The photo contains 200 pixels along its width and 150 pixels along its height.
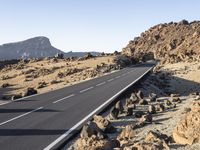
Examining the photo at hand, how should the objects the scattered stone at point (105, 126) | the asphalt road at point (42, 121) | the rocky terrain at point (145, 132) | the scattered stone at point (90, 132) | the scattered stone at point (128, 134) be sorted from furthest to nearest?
1. the scattered stone at point (105, 126)
2. the asphalt road at point (42, 121)
3. the scattered stone at point (128, 134)
4. the scattered stone at point (90, 132)
5. the rocky terrain at point (145, 132)

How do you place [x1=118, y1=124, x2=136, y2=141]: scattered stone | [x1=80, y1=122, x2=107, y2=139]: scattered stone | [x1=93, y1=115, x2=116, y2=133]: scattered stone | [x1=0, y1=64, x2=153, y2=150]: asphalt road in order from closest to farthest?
[x1=80, y1=122, x2=107, y2=139]: scattered stone, [x1=118, y1=124, x2=136, y2=141]: scattered stone, [x1=0, y1=64, x2=153, y2=150]: asphalt road, [x1=93, y1=115, x2=116, y2=133]: scattered stone

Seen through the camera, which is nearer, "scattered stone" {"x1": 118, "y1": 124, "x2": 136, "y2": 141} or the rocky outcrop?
the rocky outcrop

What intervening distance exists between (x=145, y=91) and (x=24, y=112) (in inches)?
565

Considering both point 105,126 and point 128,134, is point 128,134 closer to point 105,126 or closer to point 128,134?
point 128,134

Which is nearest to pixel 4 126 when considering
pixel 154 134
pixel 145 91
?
pixel 154 134

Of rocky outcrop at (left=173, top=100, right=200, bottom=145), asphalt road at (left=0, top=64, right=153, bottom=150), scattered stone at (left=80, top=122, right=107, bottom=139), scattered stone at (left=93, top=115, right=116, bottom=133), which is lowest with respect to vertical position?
asphalt road at (left=0, top=64, right=153, bottom=150)

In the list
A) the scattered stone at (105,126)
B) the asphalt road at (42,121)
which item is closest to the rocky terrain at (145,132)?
the scattered stone at (105,126)

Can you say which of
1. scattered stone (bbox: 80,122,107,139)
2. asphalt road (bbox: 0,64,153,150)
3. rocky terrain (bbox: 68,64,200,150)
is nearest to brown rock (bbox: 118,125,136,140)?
rocky terrain (bbox: 68,64,200,150)

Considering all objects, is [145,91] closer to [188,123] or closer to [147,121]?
[147,121]

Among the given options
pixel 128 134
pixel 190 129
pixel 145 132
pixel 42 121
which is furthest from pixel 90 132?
pixel 42 121

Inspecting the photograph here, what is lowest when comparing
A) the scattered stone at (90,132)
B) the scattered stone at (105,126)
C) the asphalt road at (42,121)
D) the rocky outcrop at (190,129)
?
the asphalt road at (42,121)

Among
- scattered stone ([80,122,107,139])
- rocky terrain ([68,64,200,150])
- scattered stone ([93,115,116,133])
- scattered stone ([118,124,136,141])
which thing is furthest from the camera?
scattered stone ([93,115,116,133])

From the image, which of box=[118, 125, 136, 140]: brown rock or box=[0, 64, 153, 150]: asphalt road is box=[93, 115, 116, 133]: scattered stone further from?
box=[118, 125, 136, 140]: brown rock

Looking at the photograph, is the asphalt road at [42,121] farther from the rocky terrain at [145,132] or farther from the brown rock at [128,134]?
the brown rock at [128,134]
